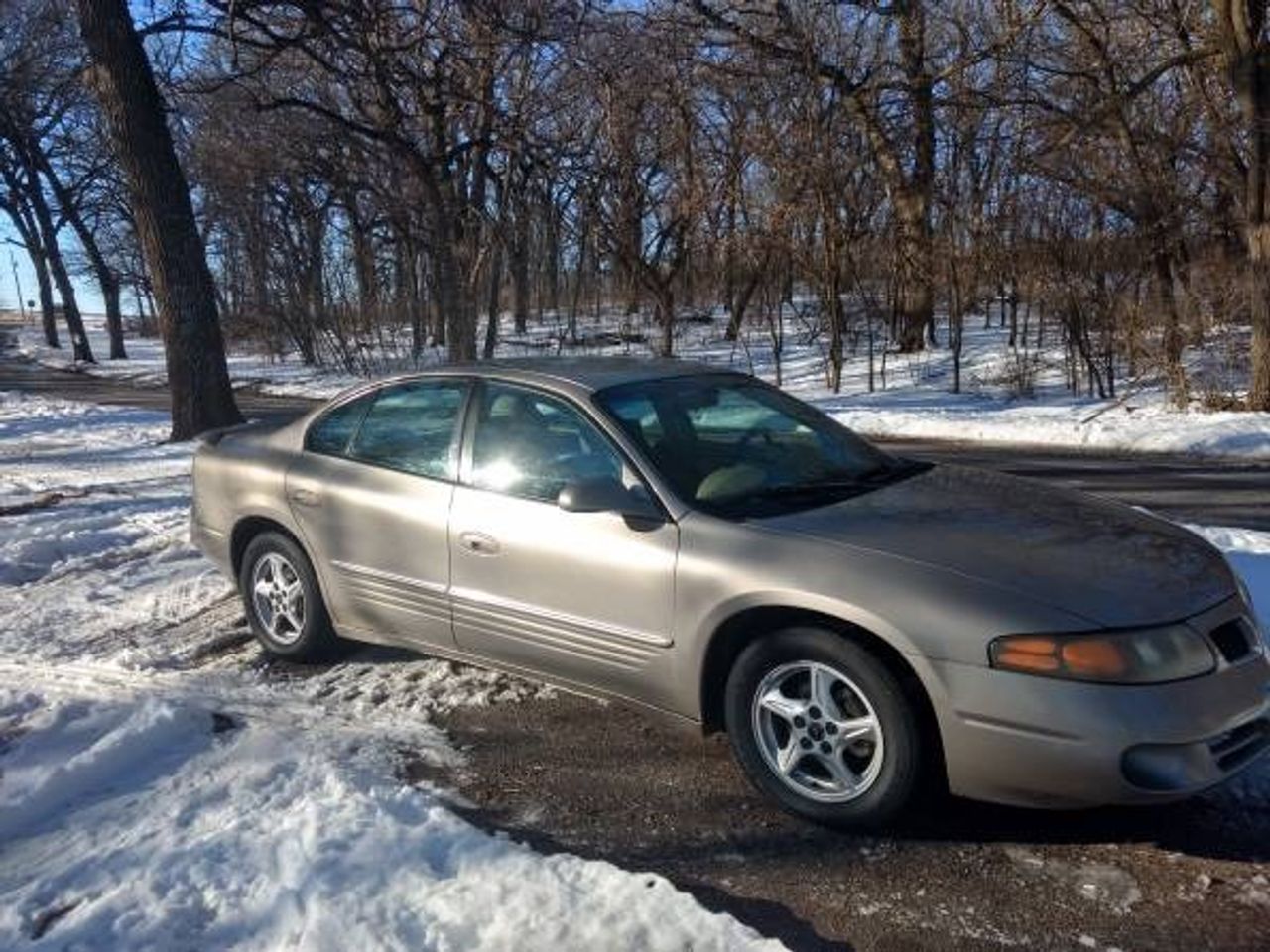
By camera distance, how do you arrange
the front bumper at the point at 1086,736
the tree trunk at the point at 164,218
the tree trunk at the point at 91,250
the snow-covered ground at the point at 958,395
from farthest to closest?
1. the tree trunk at the point at 91,250
2. the snow-covered ground at the point at 958,395
3. the tree trunk at the point at 164,218
4. the front bumper at the point at 1086,736

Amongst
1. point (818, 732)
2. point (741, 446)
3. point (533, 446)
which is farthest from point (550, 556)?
point (818, 732)

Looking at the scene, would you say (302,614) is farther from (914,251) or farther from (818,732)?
(914,251)

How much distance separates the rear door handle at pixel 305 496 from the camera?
16.6 ft

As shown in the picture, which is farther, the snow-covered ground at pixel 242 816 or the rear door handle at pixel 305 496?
the rear door handle at pixel 305 496

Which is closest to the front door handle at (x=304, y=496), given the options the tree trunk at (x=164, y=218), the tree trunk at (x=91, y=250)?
the tree trunk at (x=164, y=218)

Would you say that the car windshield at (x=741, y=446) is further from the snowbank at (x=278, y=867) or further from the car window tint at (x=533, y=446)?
the snowbank at (x=278, y=867)

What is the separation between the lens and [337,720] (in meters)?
4.52

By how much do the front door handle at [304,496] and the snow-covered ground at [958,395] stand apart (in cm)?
772

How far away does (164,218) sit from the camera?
1287 cm

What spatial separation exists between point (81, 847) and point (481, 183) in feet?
80.4

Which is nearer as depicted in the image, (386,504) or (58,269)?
(386,504)

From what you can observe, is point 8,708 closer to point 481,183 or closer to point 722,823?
point 722,823

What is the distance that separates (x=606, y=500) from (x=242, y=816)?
1556 millimetres

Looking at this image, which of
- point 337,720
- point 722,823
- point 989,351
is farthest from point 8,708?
point 989,351
